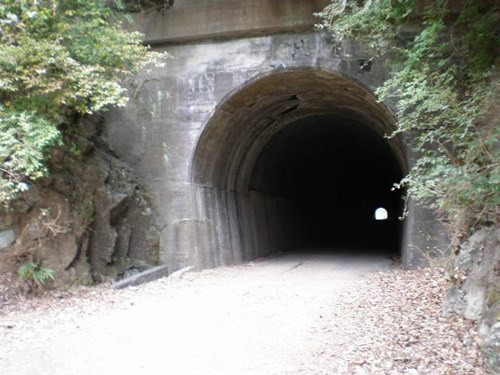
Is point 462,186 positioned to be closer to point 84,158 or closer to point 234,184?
point 84,158

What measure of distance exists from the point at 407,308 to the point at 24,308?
17.9 feet

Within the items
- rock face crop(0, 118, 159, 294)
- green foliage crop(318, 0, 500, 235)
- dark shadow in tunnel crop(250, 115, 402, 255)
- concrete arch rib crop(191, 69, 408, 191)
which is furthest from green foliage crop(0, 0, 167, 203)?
dark shadow in tunnel crop(250, 115, 402, 255)

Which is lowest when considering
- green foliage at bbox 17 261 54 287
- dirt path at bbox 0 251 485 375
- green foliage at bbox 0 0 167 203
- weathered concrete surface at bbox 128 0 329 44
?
dirt path at bbox 0 251 485 375

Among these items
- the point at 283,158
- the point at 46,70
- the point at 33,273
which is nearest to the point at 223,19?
the point at 46,70

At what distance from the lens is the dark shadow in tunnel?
1580 cm

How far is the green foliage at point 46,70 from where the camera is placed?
7.48 m

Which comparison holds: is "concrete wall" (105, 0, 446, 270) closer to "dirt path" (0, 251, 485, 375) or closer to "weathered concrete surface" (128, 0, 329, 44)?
"weathered concrete surface" (128, 0, 329, 44)

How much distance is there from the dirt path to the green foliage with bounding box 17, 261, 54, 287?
48 centimetres

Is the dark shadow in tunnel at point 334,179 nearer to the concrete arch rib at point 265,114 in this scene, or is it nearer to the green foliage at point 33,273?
the concrete arch rib at point 265,114

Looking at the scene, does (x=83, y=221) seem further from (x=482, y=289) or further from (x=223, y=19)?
(x=482, y=289)

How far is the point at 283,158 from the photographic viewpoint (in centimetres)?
1675

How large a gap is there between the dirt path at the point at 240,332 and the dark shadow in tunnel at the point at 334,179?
7243mm

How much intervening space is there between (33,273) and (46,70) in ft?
10.7

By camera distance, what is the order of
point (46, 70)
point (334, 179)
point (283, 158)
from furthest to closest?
1. point (334, 179)
2. point (283, 158)
3. point (46, 70)
